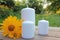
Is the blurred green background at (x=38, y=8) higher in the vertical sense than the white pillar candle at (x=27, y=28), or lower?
lower

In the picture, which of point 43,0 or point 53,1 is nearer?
point 43,0

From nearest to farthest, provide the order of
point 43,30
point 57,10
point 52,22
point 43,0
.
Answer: point 43,30 < point 52,22 < point 43,0 < point 57,10

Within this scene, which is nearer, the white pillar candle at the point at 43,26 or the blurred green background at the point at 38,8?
the white pillar candle at the point at 43,26

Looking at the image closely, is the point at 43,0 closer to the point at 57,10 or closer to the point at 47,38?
the point at 57,10

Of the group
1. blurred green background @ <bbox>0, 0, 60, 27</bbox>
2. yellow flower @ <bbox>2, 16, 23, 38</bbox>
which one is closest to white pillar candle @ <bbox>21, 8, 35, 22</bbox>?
yellow flower @ <bbox>2, 16, 23, 38</bbox>

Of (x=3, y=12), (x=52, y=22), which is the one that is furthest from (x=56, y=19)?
(x=3, y=12)

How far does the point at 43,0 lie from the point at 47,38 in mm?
2353

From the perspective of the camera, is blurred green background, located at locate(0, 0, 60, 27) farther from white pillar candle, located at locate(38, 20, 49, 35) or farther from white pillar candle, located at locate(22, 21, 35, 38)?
white pillar candle, located at locate(22, 21, 35, 38)

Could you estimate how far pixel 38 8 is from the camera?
3.21 meters

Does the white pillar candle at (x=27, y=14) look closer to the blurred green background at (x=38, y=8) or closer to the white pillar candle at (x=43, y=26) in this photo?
the white pillar candle at (x=43, y=26)

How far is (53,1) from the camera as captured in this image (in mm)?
3639

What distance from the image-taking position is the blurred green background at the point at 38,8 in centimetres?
302

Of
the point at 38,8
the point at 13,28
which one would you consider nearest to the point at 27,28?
the point at 13,28

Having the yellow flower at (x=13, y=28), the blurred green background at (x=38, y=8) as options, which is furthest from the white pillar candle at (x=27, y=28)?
the blurred green background at (x=38, y=8)
